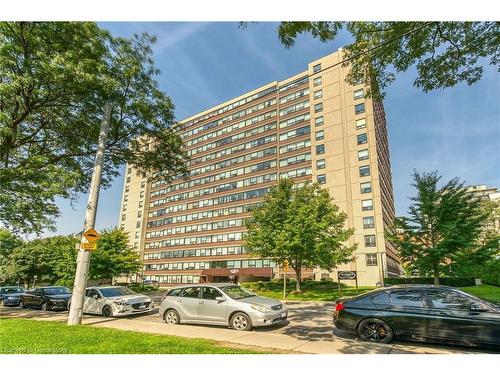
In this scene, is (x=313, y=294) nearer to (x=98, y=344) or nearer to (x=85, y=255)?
(x=85, y=255)

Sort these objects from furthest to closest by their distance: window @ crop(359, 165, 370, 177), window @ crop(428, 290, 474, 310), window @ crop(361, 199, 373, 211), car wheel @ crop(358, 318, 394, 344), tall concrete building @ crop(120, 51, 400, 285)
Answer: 1. window @ crop(359, 165, 370, 177)
2. tall concrete building @ crop(120, 51, 400, 285)
3. window @ crop(361, 199, 373, 211)
4. car wheel @ crop(358, 318, 394, 344)
5. window @ crop(428, 290, 474, 310)

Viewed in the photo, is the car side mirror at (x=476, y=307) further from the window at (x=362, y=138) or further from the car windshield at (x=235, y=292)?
the window at (x=362, y=138)

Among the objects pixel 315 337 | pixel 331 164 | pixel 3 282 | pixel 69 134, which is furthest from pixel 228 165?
pixel 315 337

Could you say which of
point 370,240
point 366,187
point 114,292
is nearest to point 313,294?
point 114,292

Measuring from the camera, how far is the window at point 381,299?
7909 mm

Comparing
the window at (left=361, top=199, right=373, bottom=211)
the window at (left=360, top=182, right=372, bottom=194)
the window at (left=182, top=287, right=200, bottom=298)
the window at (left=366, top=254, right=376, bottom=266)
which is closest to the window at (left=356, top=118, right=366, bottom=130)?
the window at (left=360, top=182, right=372, bottom=194)

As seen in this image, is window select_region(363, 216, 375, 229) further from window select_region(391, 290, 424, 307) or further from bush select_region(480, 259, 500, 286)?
window select_region(391, 290, 424, 307)

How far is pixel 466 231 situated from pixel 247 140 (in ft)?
152

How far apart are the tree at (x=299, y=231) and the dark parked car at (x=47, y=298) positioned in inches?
554

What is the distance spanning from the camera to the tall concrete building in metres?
45.1

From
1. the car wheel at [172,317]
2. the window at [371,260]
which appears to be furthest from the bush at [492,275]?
the car wheel at [172,317]

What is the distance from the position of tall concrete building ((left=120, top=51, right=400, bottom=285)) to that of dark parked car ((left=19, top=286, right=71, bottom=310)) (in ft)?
66.9

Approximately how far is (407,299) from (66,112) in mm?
14088

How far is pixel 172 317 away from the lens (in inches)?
451
